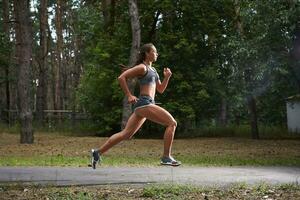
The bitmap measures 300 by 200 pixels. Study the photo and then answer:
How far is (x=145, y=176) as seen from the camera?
973 cm

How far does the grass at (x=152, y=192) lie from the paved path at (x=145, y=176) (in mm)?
580

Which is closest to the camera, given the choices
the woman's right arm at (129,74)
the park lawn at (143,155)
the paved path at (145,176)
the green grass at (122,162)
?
the woman's right arm at (129,74)

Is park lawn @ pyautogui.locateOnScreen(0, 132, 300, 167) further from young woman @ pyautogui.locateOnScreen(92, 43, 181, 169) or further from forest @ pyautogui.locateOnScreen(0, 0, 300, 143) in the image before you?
young woman @ pyautogui.locateOnScreen(92, 43, 181, 169)

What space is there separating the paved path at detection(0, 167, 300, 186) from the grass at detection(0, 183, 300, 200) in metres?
0.58

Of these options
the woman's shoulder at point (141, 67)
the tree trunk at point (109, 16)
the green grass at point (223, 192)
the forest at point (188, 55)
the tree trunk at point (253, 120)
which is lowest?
the green grass at point (223, 192)

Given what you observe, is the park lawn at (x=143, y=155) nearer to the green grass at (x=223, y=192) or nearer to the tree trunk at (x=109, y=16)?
the green grass at (x=223, y=192)

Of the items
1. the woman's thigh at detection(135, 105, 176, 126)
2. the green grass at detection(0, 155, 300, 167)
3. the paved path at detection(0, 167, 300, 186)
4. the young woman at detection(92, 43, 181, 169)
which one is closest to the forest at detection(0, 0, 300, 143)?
the green grass at detection(0, 155, 300, 167)

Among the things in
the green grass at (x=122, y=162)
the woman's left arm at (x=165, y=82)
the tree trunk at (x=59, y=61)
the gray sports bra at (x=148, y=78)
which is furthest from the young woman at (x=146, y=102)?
the tree trunk at (x=59, y=61)

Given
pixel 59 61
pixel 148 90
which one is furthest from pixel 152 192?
pixel 59 61

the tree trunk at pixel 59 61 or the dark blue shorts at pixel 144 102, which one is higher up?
the tree trunk at pixel 59 61

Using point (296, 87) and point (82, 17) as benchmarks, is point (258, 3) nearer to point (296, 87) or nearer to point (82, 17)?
point (296, 87)

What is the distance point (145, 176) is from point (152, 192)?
2197mm

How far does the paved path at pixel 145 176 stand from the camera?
8.98 meters

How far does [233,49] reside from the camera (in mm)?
24406
